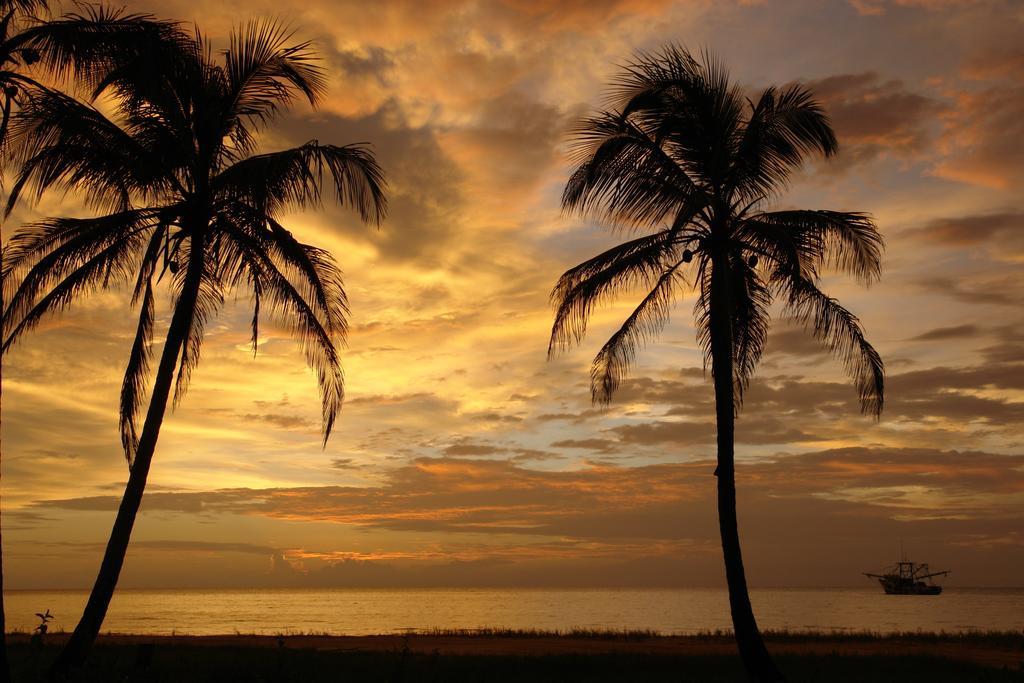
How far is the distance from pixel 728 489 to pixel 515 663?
598 cm

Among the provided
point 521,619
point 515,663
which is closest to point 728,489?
point 515,663

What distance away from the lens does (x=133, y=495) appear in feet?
52.4

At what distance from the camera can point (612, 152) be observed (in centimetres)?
1798

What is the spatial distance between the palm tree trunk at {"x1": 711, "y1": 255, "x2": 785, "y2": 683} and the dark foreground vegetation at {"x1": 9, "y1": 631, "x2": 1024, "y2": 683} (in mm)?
859

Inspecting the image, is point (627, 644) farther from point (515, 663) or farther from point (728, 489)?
point (728, 489)

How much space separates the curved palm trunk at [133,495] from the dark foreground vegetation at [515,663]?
476 millimetres

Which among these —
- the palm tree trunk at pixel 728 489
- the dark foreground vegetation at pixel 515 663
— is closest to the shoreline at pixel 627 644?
the dark foreground vegetation at pixel 515 663

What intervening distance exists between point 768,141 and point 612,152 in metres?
3.19

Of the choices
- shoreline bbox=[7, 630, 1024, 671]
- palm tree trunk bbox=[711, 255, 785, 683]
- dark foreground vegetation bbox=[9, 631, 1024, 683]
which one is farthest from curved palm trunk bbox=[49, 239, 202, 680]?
palm tree trunk bbox=[711, 255, 785, 683]

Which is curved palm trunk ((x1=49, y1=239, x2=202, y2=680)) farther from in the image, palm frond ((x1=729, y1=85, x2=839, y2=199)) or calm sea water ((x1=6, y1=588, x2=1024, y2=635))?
calm sea water ((x1=6, y1=588, x2=1024, y2=635))

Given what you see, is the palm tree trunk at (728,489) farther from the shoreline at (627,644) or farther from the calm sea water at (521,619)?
the calm sea water at (521,619)

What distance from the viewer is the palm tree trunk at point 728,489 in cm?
1589

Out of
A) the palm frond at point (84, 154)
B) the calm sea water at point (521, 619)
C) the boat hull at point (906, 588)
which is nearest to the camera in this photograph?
the palm frond at point (84, 154)

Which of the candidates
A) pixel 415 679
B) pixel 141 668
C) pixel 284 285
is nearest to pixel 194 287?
pixel 284 285
